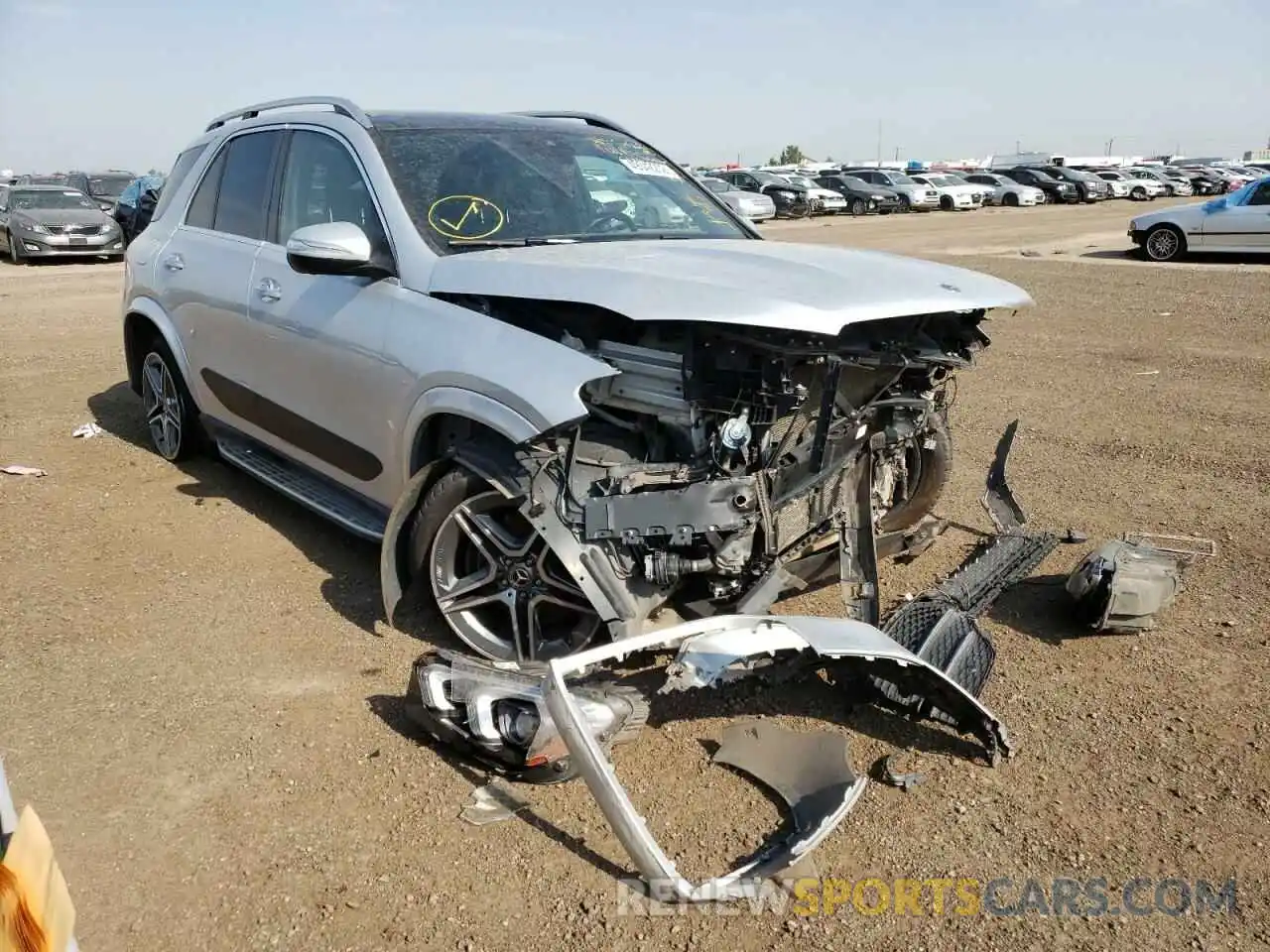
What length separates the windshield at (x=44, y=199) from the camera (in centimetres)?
1928

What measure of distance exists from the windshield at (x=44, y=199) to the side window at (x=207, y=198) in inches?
661

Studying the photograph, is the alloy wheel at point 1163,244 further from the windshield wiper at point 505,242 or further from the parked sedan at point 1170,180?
the parked sedan at point 1170,180

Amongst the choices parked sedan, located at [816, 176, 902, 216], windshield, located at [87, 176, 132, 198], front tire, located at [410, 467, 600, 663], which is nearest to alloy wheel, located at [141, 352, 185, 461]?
front tire, located at [410, 467, 600, 663]

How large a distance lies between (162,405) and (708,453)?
13.5 feet

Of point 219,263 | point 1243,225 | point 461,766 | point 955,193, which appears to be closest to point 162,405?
point 219,263

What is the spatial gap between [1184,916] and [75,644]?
12.5ft

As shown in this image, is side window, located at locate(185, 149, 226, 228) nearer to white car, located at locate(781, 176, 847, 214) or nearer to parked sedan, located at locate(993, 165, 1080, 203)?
white car, located at locate(781, 176, 847, 214)

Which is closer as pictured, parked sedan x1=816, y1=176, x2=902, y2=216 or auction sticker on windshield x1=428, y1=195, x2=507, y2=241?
auction sticker on windshield x1=428, y1=195, x2=507, y2=241

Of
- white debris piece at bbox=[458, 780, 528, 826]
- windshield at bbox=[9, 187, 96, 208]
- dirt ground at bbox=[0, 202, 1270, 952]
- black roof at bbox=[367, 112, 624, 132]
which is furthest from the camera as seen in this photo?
windshield at bbox=[9, 187, 96, 208]

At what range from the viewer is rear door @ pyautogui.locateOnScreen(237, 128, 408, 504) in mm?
3875

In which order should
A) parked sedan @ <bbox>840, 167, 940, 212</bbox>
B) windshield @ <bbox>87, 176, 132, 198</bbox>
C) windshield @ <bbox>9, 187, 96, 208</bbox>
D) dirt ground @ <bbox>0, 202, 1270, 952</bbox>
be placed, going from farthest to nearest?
parked sedan @ <bbox>840, 167, 940, 212</bbox> → windshield @ <bbox>87, 176, 132, 198</bbox> → windshield @ <bbox>9, 187, 96, 208</bbox> → dirt ground @ <bbox>0, 202, 1270, 952</bbox>

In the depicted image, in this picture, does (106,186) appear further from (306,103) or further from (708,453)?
(708,453)

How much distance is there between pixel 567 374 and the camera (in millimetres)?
3139

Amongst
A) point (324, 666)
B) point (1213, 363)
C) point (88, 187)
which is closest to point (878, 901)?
point (324, 666)
